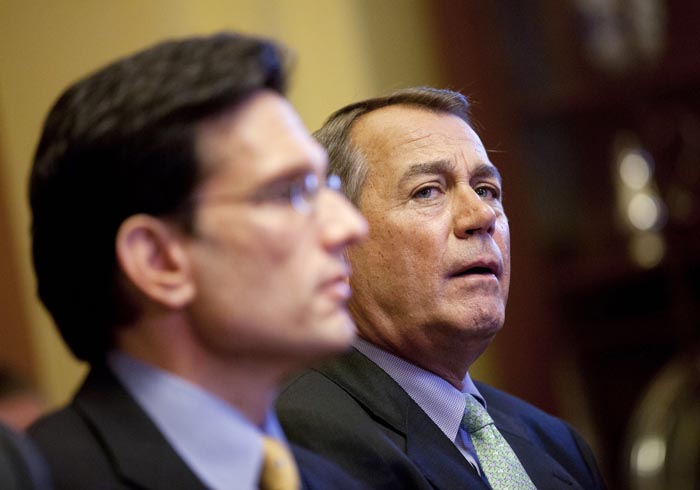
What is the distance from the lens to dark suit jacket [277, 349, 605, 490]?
1.84 metres

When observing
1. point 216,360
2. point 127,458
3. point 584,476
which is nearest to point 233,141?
point 216,360

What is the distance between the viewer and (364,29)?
4.84m

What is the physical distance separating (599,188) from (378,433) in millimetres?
3495

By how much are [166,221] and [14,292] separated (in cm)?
311

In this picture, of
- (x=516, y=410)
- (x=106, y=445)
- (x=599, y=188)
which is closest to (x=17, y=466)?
(x=106, y=445)

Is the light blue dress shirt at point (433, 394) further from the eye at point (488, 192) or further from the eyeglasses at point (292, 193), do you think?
the eyeglasses at point (292, 193)

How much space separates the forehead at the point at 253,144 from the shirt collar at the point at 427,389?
2.40 feet

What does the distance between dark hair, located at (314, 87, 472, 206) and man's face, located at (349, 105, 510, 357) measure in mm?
20

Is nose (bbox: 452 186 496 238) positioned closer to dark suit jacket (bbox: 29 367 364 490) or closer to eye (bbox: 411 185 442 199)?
eye (bbox: 411 185 442 199)

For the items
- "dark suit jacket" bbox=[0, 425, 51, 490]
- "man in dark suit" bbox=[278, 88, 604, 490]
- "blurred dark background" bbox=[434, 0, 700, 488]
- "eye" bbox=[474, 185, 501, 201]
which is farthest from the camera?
"blurred dark background" bbox=[434, 0, 700, 488]

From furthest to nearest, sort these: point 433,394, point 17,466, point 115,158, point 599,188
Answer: point 599,188 < point 433,394 < point 115,158 < point 17,466

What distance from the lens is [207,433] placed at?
1364 millimetres

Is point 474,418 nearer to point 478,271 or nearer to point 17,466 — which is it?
point 478,271

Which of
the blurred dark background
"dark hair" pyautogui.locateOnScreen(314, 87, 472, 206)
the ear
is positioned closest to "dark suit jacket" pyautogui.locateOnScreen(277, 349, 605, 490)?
"dark hair" pyautogui.locateOnScreen(314, 87, 472, 206)
